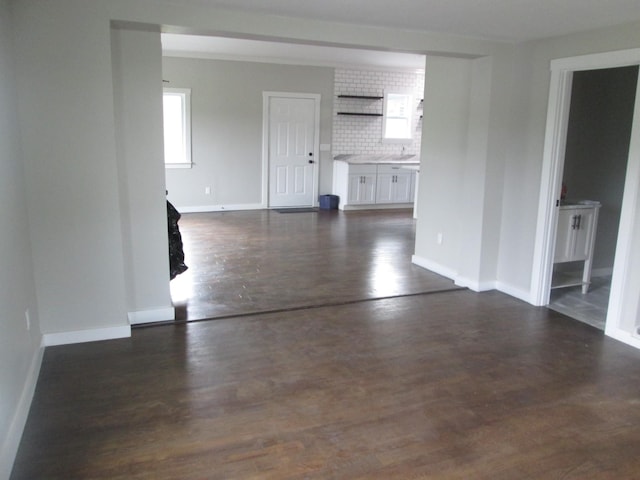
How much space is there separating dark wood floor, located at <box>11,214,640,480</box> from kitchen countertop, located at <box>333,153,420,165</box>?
5440 millimetres

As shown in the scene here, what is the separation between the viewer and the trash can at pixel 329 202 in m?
9.41

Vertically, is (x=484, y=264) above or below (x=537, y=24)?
below

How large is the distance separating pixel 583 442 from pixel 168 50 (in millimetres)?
7697

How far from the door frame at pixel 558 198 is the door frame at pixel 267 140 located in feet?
17.9

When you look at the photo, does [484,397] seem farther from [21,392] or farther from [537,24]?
[537,24]

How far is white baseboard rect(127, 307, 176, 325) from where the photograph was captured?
389cm

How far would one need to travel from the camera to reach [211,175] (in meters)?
8.78

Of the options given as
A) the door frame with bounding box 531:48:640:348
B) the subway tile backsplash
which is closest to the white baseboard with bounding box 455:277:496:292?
the door frame with bounding box 531:48:640:348

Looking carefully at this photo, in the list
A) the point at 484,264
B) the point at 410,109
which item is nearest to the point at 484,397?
the point at 484,264

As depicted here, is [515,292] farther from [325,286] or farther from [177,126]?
[177,126]

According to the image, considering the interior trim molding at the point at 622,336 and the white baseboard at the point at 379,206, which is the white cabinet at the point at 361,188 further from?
the interior trim molding at the point at 622,336

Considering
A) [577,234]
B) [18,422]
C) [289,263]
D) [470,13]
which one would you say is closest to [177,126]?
[289,263]

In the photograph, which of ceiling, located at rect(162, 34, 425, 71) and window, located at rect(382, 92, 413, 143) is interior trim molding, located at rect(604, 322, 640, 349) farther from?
window, located at rect(382, 92, 413, 143)

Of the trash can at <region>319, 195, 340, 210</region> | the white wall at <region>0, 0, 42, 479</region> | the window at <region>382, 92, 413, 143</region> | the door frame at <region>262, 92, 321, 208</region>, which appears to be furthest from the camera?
the window at <region>382, 92, 413, 143</region>
